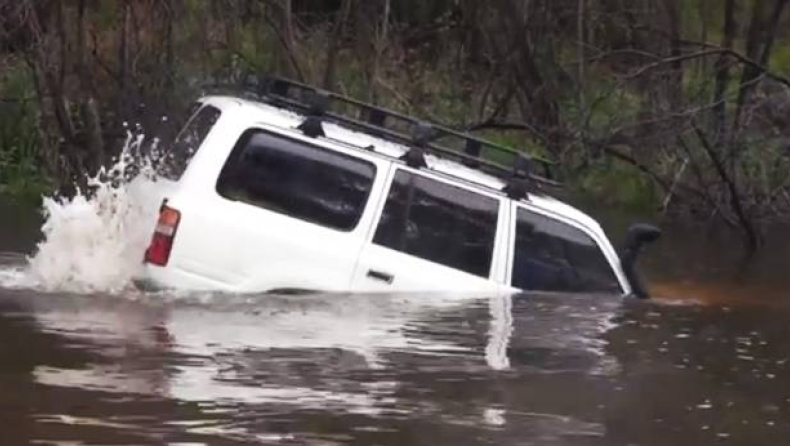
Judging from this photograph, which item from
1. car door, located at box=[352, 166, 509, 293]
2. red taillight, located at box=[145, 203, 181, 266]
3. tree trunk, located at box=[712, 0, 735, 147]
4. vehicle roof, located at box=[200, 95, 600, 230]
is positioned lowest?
red taillight, located at box=[145, 203, 181, 266]

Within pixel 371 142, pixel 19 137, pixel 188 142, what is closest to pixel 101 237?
pixel 188 142

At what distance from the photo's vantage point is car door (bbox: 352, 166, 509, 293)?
10.0m

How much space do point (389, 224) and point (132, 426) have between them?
331cm

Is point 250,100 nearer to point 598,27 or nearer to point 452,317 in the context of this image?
point 452,317

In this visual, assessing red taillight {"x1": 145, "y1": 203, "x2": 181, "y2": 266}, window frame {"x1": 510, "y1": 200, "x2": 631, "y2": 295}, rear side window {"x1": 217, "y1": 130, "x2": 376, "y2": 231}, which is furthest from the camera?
window frame {"x1": 510, "y1": 200, "x2": 631, "y2": 295}

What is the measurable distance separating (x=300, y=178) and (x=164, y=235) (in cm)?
89

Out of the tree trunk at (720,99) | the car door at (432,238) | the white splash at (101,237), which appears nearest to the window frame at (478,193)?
the car door at (432,238)

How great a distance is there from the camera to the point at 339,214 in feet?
32.8

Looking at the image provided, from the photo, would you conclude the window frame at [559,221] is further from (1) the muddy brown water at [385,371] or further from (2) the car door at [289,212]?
(2) the car door at [289,212]

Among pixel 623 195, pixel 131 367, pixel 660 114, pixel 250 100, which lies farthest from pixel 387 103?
pixel 131 367

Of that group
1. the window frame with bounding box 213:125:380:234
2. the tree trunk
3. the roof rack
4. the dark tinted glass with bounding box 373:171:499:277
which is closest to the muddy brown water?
the dark tinted glass with bounding box 373:171:499:277

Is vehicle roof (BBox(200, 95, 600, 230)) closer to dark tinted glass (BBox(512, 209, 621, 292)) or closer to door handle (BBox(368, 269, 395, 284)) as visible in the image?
dark tinted glass (BBox(512, 209, 621, 292))

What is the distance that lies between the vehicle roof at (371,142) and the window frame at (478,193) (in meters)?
0.04

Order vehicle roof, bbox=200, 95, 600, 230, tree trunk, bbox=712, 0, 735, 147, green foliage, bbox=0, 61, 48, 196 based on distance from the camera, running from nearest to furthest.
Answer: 1. vehicle roof, bbox=200, 95, 600, 230
2. tree trunk, bbox=712, 0, 735, 147
3. green foliage, bbox=0, 61, 48, 196
